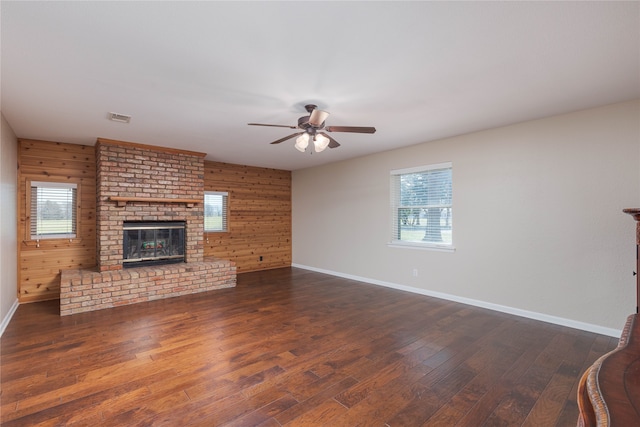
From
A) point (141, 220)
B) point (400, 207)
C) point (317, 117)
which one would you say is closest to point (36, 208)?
point (141, 220)

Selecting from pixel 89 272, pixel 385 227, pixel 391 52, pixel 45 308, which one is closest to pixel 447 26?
pixel 391 52

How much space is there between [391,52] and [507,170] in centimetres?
272

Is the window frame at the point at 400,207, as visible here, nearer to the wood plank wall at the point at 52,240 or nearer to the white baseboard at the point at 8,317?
the wood plank wall at the point at 52,240

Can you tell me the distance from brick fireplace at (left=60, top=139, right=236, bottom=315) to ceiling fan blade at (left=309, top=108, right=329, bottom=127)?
3.30m

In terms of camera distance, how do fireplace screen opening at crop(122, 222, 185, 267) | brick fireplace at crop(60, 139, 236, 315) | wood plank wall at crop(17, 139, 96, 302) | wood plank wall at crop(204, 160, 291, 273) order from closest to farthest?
brick fireplace at crop(60, 139, 236, 315), wood plank wall at crop(17, 139, 96, 302), fireplace screen opening at crop(122, 222, 185, 267), wood plank wall at crop(204, 160, 291, 273)

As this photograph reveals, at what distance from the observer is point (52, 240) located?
467cm

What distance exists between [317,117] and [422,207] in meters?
2.83

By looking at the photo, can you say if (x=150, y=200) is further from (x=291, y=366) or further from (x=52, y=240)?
(x=291, y=366)

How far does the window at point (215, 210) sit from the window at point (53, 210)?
216cm

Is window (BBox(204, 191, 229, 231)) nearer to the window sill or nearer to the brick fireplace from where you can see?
the brick fireplace

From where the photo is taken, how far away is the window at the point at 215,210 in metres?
6.36

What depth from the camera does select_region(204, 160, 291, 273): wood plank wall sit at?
648 centimetres

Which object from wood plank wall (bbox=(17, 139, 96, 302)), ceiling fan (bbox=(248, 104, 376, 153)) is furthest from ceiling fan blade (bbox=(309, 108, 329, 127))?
wood plank wall (bbox=(17, 139, 96, 302))

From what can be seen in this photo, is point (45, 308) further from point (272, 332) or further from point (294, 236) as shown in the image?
point (294, 236)
